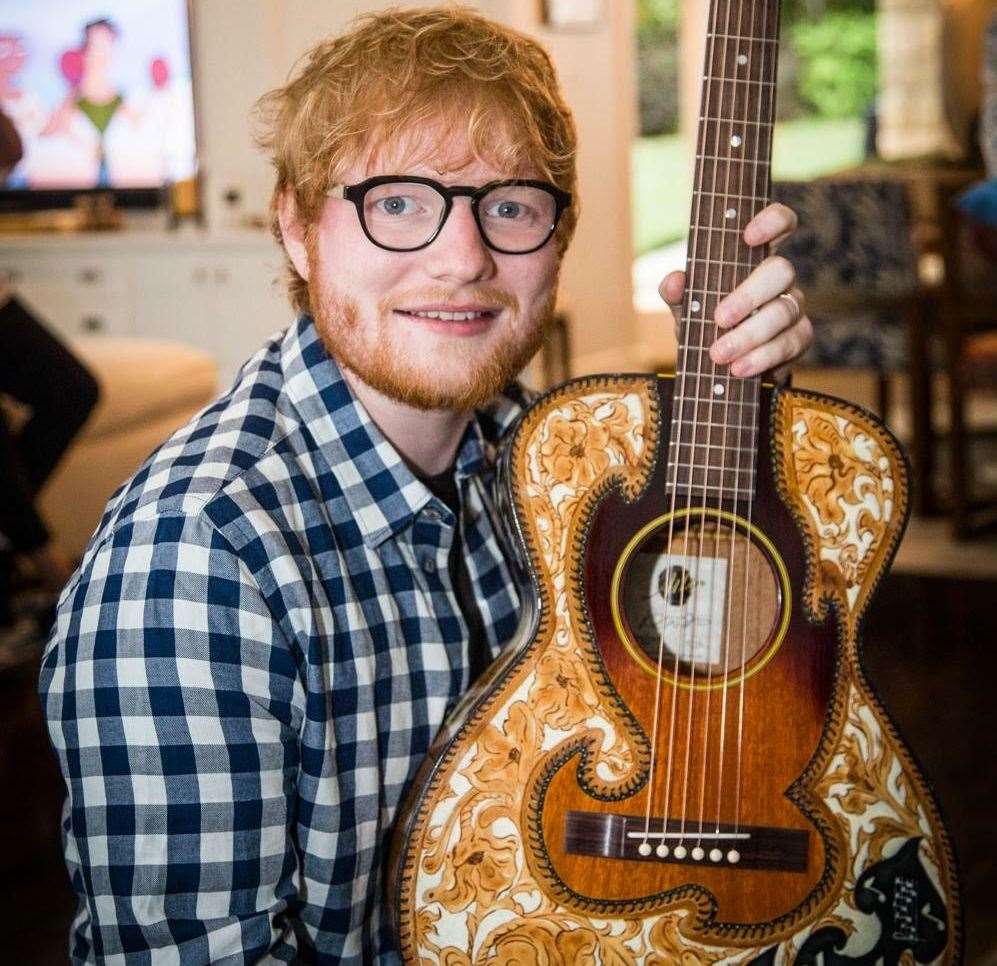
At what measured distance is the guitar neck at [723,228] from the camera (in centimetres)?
108

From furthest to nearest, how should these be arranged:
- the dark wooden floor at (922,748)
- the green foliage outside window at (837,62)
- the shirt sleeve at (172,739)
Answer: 1. the green foliage outside window at (837,62)
2. the dark wooden floor at (922,748)
3. the shirt sleeve at (172,739)

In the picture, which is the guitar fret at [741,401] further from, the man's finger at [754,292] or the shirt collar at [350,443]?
the shirt collar at [350,443]

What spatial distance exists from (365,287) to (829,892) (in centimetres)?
60

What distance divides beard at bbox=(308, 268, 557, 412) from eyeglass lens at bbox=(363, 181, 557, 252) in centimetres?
4

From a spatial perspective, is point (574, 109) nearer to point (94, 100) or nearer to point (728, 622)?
point (94, 100)

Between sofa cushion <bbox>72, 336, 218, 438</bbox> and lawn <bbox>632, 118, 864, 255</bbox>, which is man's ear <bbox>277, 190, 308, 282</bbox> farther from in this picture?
lawn <bbox>632, 118, 864, 255</bbox>

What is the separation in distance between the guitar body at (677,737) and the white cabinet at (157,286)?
3.80 metres

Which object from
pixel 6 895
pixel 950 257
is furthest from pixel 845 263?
pixel 6 895

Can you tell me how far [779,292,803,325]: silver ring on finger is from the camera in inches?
44.4

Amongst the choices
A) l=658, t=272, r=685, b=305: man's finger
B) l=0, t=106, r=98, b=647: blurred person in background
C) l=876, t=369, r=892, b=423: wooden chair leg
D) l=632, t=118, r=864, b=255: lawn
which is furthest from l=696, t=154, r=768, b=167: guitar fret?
l=632, t=118, r=864, b=255: lawn

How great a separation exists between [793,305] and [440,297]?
294 millimetres

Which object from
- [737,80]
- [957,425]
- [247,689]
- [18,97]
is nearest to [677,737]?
[247,689]

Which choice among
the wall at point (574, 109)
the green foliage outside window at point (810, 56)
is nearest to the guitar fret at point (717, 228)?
the wall at point (574, 109)

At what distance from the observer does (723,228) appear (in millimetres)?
1135
